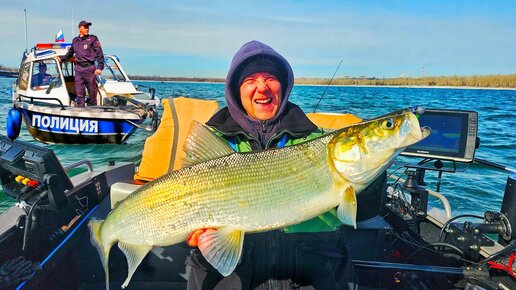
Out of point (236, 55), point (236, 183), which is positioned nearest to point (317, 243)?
point (236, 183)

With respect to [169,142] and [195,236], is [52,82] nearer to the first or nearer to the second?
[169,142]

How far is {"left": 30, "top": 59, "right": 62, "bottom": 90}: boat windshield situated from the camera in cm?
1435

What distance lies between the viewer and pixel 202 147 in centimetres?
248

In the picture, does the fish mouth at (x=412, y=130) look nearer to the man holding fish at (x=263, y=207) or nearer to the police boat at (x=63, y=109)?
the man holding fish at (x=263, y=207)

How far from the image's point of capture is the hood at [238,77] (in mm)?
2986

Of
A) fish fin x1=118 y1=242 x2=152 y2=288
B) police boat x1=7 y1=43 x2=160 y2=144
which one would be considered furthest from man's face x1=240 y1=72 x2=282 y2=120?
police boat x1=7 y1=43 x2=160 y2=144

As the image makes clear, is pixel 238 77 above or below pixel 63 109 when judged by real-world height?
above

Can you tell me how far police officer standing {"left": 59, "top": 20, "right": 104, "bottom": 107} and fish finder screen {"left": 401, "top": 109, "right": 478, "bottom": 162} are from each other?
1224 cm

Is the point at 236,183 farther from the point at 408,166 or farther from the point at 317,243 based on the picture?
the point at 408,166

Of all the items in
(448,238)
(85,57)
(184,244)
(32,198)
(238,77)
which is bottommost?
(448,238)

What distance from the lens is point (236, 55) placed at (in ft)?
10.5

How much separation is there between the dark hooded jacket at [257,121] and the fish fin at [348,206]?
726 mm

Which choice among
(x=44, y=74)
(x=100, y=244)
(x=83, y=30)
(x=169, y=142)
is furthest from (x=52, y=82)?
(x=100, y=244)

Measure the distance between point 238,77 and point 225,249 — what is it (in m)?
1.58
